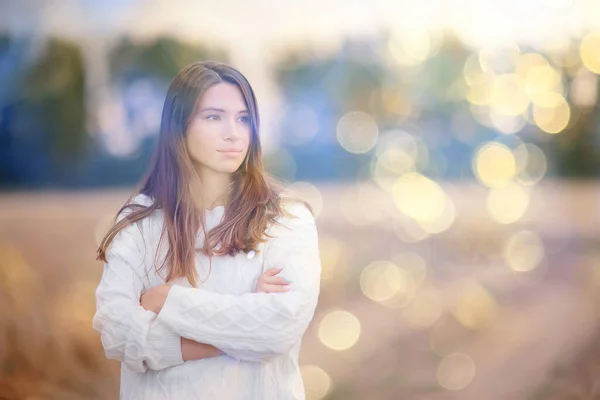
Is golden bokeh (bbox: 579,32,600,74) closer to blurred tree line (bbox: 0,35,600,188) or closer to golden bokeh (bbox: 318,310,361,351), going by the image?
blurred tree line (bbox: 0,35,600,188)

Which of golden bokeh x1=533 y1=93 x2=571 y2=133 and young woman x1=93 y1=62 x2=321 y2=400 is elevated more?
golden bokeh x1=533 y1=93 x2=571 y2=133

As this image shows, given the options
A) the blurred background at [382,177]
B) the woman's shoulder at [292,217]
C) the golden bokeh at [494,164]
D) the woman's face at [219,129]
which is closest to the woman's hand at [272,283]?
the woman's shoulder at [292,217]

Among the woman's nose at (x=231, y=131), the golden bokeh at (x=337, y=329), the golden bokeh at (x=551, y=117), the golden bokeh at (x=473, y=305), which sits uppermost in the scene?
the golden bokeh at (x=551, y=117)

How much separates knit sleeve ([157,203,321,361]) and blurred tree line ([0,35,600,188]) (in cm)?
100

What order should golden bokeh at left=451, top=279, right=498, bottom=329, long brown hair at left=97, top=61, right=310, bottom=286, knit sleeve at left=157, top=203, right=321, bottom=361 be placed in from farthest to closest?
golden bokeh at left=451, top=279, right=498, bottom=329 → long brown hair at left=97, top=61, right=310, bottom=286 → knit sleeve at left=157, top=203, right=321, bottom=361

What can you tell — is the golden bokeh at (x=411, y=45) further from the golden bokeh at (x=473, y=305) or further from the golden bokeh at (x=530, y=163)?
the golden bokeh at (x=473, y=305)

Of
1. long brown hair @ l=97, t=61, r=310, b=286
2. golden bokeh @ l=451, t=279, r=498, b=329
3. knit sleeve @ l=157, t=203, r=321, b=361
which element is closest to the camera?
knit sleeve @ l=157, t=203, r=321, b=361

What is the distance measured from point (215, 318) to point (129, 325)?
18 cm

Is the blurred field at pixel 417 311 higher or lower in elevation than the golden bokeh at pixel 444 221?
lower

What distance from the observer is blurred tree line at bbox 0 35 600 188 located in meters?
2.48

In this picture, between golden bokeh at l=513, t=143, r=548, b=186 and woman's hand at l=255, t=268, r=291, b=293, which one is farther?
golden bokeh at l=513, t=143, r=548, b=186

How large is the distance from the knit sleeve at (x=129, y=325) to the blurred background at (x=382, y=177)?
3.07ft

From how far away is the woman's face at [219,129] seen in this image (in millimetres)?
1674

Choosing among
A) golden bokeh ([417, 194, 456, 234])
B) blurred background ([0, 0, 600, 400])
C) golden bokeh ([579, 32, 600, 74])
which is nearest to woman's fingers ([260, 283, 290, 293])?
blurred background ([0, 0, 600, 400])
